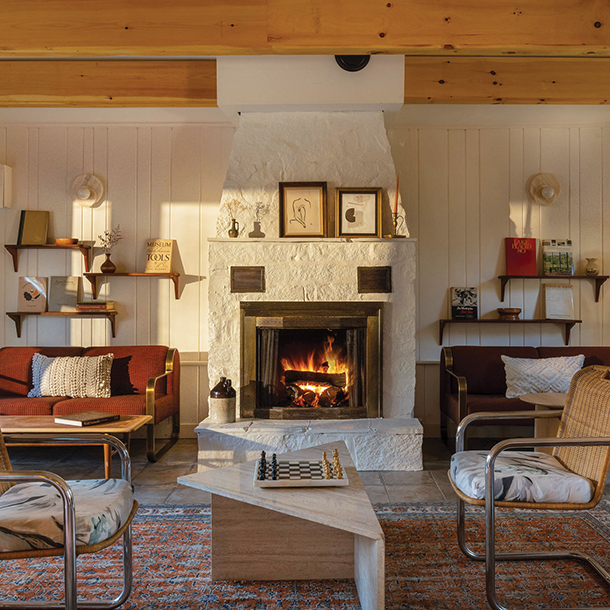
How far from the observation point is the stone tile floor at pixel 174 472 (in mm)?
3340

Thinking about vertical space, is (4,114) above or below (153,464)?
above

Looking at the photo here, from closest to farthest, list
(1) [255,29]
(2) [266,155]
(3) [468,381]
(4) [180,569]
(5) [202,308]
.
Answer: (4) [180,569]
(1) [255,29]
(2) [266,155]
(3) [468,381]
(5) [202,308]

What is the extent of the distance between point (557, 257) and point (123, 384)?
150 inches

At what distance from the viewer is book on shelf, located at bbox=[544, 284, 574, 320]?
4.80m

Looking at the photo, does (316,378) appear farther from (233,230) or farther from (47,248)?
(47,248)

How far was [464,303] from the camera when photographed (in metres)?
4.82

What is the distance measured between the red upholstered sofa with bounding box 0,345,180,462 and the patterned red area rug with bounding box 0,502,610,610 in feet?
4.50

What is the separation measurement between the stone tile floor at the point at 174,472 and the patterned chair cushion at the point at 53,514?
127cm

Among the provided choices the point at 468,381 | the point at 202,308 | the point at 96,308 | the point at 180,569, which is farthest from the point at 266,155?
the point at 180,569

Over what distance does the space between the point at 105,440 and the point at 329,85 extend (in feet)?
9.46

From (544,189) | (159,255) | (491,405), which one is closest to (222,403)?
(159,255)

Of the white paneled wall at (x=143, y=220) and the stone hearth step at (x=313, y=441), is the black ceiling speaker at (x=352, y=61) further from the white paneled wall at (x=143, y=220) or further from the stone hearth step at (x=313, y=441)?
the stone hearth step at (x=313, y=441)

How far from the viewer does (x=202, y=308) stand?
4.90 m

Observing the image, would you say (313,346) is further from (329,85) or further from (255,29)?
(255,29)
